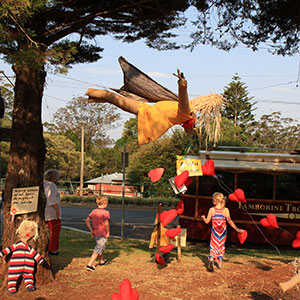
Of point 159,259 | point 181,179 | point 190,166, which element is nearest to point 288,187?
point 159,259

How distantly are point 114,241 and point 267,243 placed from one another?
14.3ft

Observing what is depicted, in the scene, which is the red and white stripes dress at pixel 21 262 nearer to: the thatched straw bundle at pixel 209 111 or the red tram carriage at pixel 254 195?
the thatched straw bundle at pixel 209 111

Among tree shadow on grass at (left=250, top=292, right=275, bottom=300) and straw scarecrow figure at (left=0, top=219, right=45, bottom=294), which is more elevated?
straw scarecrow figure at (left=0, top=219, right=45, bottom=294)

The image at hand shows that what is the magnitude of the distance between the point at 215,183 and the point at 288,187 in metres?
2.12

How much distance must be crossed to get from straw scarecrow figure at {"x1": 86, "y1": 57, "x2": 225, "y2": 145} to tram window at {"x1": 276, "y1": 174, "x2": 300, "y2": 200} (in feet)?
24.6

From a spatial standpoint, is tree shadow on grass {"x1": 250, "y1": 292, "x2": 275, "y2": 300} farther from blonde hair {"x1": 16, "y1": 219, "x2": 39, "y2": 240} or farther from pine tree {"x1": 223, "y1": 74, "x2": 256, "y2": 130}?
pine tree {"x1": 223, "y1": 74, "x2": 256, "y2": 130}

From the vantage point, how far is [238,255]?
8820 mm

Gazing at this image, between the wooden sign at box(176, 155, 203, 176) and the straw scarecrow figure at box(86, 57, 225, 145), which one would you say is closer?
the straw scarecrow figure at box(86, 57, 225, 145)

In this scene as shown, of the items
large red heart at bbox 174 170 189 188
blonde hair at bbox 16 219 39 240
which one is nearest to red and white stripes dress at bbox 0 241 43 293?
blonde hair at bbox 16 219 39 240

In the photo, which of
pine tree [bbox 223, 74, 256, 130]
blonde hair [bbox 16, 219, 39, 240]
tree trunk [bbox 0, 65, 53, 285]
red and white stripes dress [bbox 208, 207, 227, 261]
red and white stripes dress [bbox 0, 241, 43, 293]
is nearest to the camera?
red and white stripes dress [bbox 0, 241, 43, 293]

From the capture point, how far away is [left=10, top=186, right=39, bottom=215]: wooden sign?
5.57 meters

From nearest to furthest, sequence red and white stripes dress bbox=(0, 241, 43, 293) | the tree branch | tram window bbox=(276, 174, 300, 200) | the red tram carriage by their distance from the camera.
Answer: red and white stripes dress bbox=(0, 241, 43, 293) < the tree branch < the red tram carriage < tram window bbox=(276, 174, 300, 200)

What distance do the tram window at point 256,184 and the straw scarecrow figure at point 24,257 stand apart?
710 cm

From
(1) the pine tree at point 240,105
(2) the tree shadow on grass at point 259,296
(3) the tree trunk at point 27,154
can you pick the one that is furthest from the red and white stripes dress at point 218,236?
(1) the pine tree at point 240,105
